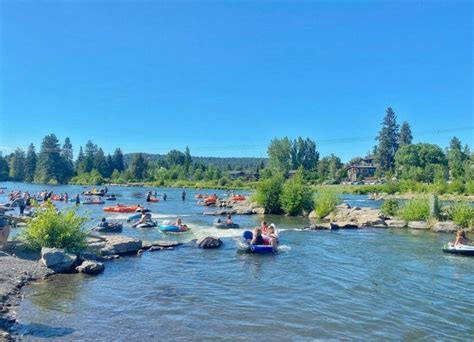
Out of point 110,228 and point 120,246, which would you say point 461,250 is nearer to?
point 120,246

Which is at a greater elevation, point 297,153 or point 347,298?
point 297,153

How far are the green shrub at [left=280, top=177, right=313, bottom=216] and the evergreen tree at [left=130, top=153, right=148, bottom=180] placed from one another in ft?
344

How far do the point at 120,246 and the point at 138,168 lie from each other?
12761cm

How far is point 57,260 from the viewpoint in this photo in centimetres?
1769

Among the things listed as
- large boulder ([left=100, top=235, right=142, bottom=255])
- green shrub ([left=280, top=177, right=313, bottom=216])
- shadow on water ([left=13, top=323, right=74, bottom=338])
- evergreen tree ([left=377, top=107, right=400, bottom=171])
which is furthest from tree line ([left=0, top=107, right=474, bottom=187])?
shadow on water ([left=13, top=323, right=74, bottom=338])

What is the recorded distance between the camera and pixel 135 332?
463 inches

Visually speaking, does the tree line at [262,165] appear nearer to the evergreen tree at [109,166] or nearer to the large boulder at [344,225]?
the evergreen tree at [109,166]

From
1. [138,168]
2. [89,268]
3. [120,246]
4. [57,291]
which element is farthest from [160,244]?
[138,168]

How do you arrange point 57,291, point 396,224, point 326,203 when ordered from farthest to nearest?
point 326,203, point 396,224, point 57,291

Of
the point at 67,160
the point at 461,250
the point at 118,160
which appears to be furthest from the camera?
the point at 118,160

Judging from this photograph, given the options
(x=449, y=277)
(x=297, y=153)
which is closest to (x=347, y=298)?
(x=449, y=277)

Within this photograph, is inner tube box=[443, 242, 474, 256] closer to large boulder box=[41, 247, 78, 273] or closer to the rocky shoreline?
the rocky shoreline

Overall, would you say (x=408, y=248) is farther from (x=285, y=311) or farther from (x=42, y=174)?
(x=42, y=174)

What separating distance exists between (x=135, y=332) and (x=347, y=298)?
735 centimetres
